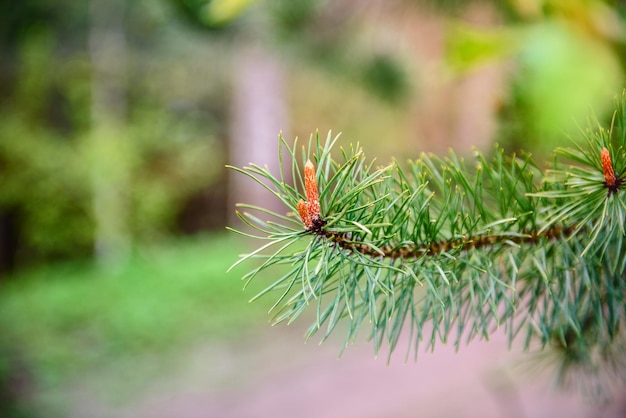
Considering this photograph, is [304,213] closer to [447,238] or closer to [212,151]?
[447,238]

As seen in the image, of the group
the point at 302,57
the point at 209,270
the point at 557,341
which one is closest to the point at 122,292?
the point at 209,270

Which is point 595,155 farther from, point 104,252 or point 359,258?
point 104,252

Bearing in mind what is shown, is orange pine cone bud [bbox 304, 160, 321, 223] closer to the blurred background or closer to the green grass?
the blurred background

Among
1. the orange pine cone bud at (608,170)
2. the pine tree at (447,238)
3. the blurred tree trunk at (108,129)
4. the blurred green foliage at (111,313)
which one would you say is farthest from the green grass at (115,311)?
the orange pine cone bud at (608,170)

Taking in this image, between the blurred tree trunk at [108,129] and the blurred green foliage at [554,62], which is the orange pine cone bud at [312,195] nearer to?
the blurred green foliage at [554,62]

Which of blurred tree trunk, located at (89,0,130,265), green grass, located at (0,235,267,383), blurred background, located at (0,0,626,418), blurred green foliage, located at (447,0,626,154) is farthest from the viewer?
blurred tree trunk, located at (89,0,130,265)

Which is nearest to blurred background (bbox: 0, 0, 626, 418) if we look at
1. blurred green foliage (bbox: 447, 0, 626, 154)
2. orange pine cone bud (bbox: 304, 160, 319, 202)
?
blurred green foliage (bbox: 447, 0, 626, 154)

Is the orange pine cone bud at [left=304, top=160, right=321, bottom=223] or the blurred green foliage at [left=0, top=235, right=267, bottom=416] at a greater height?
the orange pine cone bud at [left=304, top=160, right=321, bottom=223]
